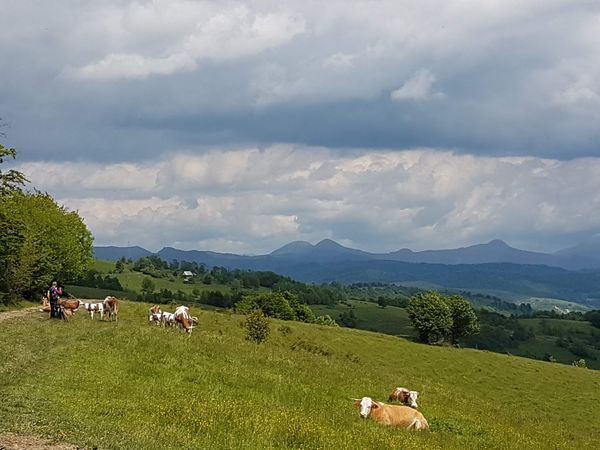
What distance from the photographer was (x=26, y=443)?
14.6 metres

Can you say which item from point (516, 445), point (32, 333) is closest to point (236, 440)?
point (516, 445)

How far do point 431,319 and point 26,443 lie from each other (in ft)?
311

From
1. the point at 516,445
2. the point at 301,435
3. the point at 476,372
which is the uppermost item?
the point at 301,435

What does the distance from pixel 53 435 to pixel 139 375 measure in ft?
37.0

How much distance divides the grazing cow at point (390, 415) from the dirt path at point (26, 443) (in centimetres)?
1345

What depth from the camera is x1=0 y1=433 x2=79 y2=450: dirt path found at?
14.2 meters

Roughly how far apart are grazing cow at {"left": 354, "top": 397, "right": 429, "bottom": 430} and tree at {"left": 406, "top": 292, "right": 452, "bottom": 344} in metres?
80.6

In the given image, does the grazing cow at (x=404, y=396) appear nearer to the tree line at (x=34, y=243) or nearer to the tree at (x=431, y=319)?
the tree line at (x=34, y=243)

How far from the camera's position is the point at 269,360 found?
3569 cm

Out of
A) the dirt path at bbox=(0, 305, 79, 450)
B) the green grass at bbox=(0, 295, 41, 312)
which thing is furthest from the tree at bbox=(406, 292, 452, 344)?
the dirt path at bbox=(0, 305, 79, 450)

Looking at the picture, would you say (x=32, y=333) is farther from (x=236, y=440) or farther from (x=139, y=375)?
(x=236, y=440)

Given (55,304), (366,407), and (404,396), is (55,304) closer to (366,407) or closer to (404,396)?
(404,396)

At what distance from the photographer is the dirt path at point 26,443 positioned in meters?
14.2

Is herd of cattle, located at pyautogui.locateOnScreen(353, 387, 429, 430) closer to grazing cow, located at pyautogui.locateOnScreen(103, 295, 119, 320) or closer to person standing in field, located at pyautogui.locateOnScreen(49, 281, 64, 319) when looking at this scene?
person standing in field, located at pyautogui.locateOnScreen(49, 281, 64, 319)
